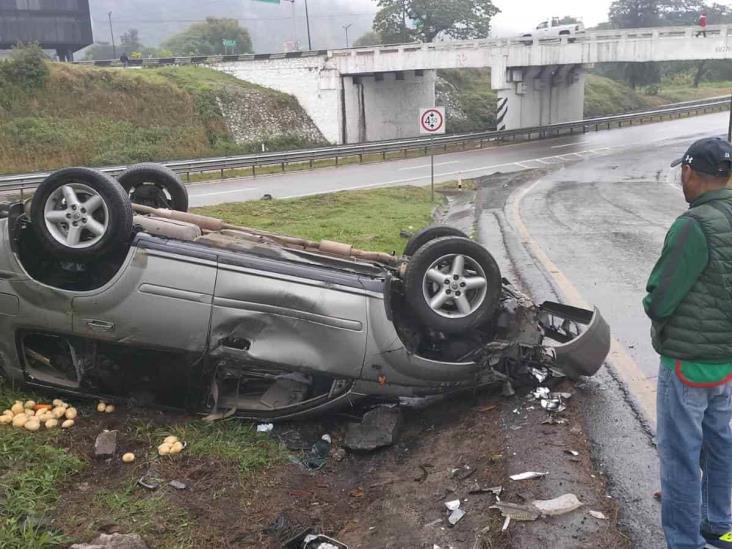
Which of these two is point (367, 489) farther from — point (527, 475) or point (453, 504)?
point (527, 475)

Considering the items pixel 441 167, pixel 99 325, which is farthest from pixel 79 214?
pixel 441 167

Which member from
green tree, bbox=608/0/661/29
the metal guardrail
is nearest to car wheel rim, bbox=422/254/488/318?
the metal guardrail

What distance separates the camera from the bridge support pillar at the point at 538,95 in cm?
3756

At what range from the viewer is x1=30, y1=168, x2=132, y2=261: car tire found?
4.59 metres

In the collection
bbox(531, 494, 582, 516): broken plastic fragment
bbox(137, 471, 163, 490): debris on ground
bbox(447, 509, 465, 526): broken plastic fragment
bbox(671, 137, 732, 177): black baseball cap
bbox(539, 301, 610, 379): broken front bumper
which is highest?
bbox(671, 137, 732, 177): black baseball cap

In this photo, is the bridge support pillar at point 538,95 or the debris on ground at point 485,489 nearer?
the debris on ground at point 485,489

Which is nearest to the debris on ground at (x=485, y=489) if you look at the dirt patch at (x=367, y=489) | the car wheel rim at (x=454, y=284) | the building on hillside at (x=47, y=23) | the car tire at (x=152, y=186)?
the dirt patch at (x=367, y=489)

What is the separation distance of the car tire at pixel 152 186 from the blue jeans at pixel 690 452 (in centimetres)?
475

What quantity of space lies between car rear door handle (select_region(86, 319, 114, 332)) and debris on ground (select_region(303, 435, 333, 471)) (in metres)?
1.63

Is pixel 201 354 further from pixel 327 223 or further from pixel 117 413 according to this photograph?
pixel 327 223

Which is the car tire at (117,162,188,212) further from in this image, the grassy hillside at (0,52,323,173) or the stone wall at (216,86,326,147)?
the stone wall at (216,86,326,147)

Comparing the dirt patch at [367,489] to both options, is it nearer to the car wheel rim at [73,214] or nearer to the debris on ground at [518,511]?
the debris on ground at [518,511]

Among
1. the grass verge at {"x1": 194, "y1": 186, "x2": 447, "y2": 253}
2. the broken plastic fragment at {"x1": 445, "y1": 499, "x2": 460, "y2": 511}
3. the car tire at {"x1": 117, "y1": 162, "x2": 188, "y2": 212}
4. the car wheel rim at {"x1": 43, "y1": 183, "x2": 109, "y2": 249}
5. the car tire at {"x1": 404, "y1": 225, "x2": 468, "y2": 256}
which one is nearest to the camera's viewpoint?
the broken plastic fragment at {"x1": 445, "y1": 499, "x2": 460, "y2": 511}

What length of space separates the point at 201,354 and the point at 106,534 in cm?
138
